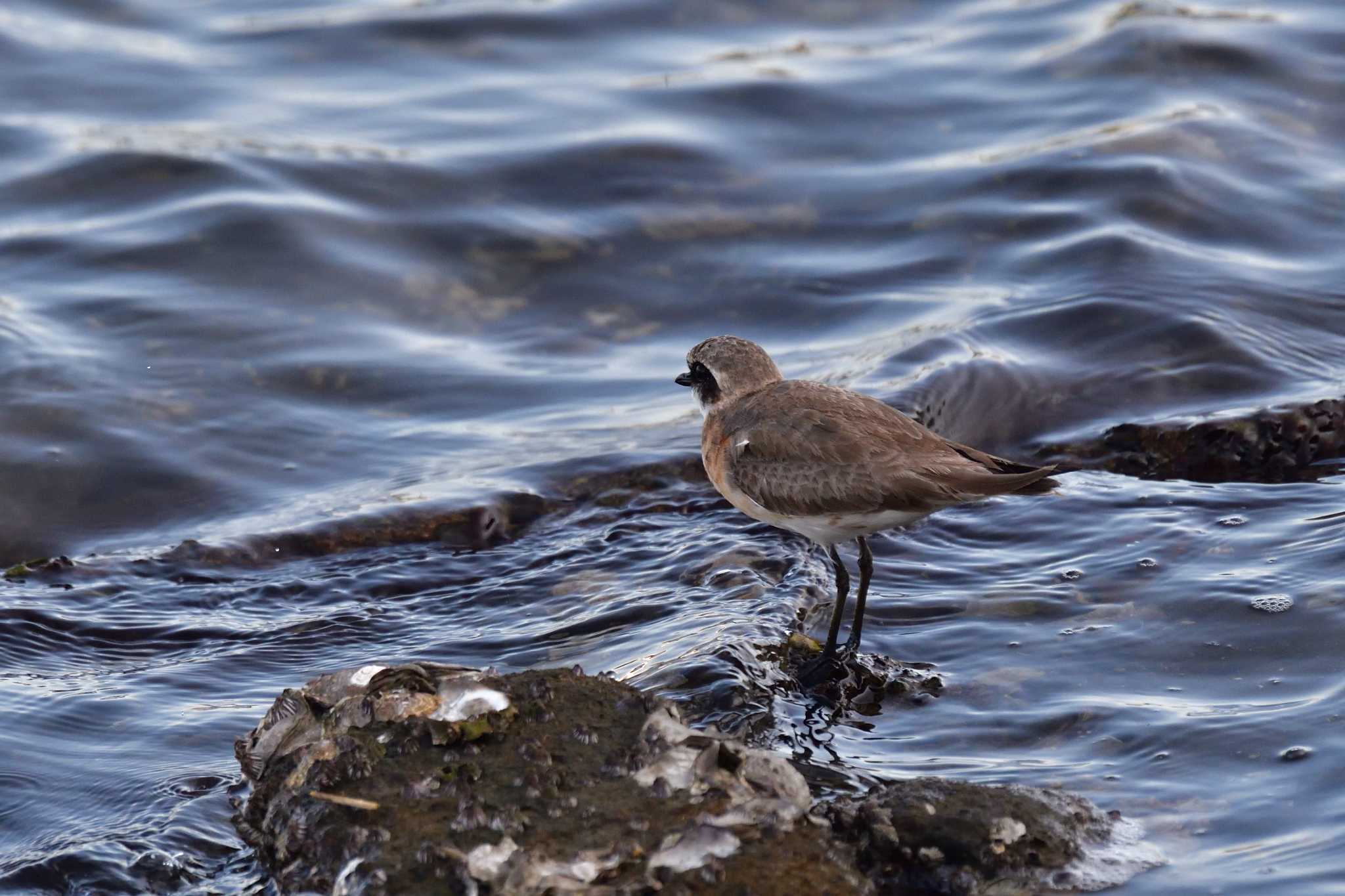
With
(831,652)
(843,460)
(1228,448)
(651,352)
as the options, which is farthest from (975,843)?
(651,352)

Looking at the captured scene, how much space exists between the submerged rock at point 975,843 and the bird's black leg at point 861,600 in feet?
5.50

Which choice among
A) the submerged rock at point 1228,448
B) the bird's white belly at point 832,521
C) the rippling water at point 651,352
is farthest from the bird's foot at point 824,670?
the submerged rock at point 1228,448

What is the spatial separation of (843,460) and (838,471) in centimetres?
5

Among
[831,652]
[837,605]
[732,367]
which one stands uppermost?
[732,367]

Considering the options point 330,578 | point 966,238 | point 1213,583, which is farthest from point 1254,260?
point 330,578

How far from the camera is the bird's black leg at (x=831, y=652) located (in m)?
6.34

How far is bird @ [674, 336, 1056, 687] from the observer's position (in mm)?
6398

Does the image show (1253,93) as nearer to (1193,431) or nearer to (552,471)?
(1193,431)

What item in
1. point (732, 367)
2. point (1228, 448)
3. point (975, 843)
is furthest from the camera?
point (1228, 448)

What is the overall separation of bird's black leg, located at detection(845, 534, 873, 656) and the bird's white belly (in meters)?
0.11

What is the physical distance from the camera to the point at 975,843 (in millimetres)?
4660

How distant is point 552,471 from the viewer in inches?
361

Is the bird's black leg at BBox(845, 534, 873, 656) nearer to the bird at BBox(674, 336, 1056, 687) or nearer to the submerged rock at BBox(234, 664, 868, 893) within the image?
the bird at BBox(674, 336, 1056, 687)

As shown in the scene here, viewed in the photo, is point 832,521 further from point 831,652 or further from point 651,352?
point 651,352
